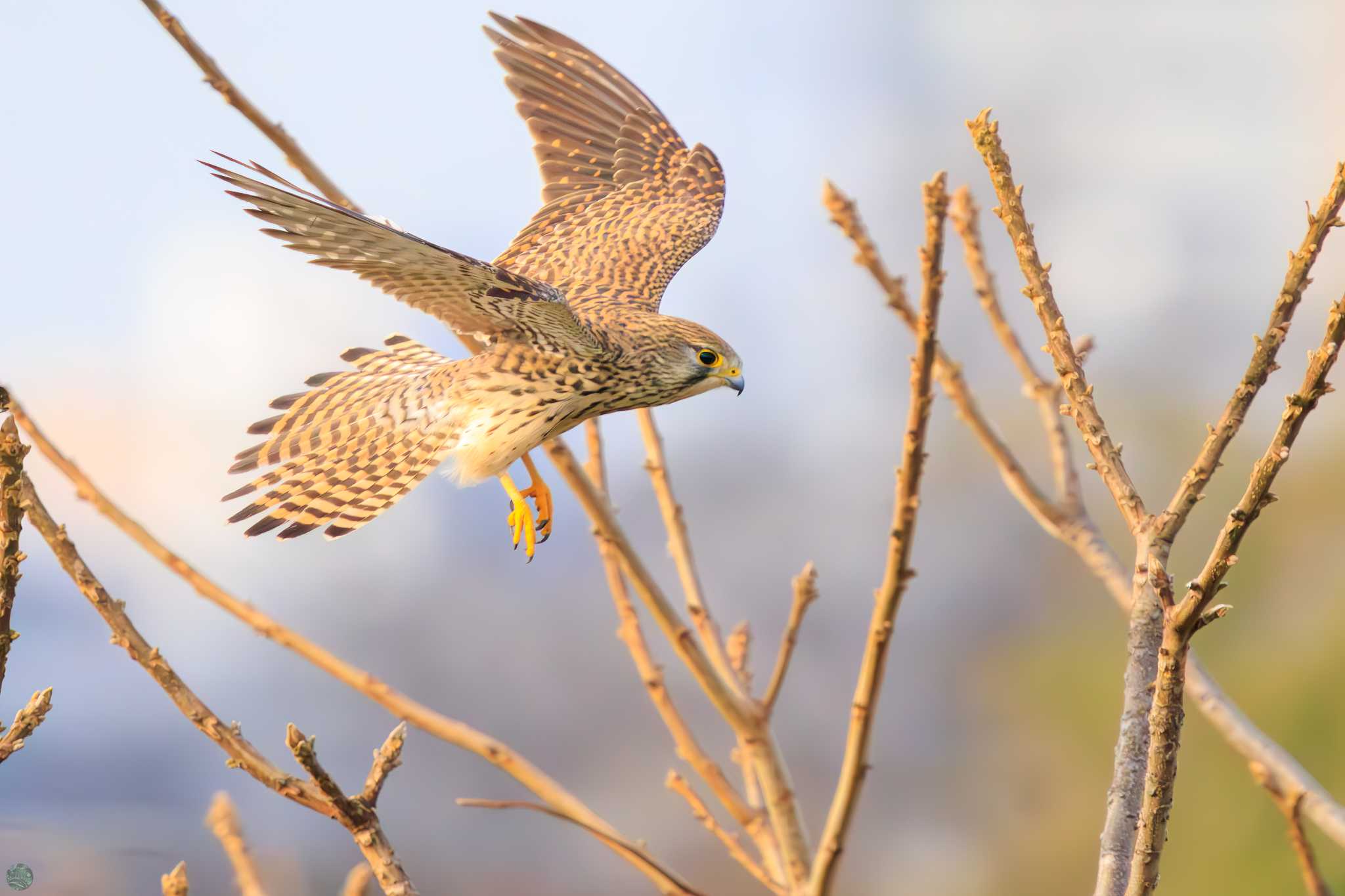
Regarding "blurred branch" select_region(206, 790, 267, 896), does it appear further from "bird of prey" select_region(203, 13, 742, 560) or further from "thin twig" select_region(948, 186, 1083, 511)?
"thin twig" select_region(948, 186, 1083, 511)

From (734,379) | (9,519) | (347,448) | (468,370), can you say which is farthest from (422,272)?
(9,519)

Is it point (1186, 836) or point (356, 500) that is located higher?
point (1186, 836)

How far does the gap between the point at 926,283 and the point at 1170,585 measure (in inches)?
16.2

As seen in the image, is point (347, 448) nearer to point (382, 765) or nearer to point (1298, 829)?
point (382, 765)

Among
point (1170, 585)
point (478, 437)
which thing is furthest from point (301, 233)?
point (1170, 585)

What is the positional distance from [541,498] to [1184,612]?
1.46 m

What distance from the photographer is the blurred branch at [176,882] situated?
1.43m

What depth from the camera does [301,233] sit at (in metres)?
1.92

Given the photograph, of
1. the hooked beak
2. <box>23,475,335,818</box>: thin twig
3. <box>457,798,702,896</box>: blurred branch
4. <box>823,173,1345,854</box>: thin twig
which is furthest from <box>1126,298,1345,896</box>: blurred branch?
the hooked beak

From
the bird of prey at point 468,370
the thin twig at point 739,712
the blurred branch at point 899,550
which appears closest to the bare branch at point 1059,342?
the blurred branch at point 899,550

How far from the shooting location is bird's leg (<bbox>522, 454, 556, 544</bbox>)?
2400 millimetres

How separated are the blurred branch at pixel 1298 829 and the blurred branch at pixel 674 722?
0.88m

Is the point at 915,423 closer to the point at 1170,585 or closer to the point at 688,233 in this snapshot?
the point at 1170,585

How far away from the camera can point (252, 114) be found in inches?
85.9
